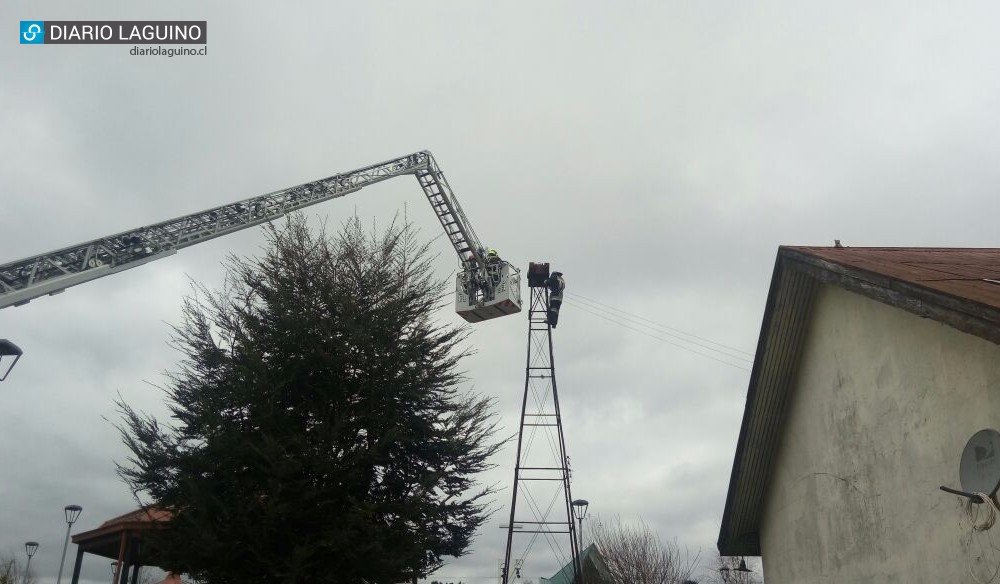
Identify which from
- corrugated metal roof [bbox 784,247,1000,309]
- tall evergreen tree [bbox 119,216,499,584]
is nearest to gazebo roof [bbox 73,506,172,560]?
tall evergreen tree [bbox 119,216,499,584]

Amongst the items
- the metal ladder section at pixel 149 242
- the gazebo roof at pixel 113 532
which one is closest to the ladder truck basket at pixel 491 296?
the metal ladder section at pixel 149 242

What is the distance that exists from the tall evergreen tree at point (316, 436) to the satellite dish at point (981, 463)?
9.44 metres

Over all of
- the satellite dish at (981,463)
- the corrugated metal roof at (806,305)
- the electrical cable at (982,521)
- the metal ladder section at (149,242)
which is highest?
the metal ladder section at (149,242)

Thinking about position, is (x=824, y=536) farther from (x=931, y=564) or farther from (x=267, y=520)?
(x=267, y=520)

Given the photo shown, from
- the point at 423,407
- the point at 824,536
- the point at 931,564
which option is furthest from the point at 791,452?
the point at 423,407

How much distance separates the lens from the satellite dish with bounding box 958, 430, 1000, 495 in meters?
8.62

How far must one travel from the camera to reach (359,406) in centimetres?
1600

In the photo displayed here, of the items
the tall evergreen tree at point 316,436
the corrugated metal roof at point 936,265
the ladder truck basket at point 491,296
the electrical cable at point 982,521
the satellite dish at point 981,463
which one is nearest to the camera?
the satellite dish at point 981,463

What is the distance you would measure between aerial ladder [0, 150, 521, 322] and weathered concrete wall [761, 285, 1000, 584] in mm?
14968

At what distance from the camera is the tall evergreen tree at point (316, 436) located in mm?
14078

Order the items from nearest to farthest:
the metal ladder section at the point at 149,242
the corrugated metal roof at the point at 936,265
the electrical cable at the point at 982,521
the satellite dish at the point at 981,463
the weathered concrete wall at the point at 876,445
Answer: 1. the satellite dish at the point at 981,463
2. the electrical cable at the point at 982,521
3. the corrugated metal roof at the point at 936,265
4. the weathered concrete wall at the point at 876,445
5. the metal ladder section at the point at 149,242

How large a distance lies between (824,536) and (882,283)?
516cm

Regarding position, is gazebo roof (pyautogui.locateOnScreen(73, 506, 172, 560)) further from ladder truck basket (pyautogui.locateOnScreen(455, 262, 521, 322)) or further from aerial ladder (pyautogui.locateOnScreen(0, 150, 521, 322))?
ladder truck basket (pyautogui.locateOnScreen(455, 262, 521, 322))

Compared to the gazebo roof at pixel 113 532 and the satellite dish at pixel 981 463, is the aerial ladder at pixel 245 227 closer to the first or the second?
the gazebo roof at pixel 113 532
